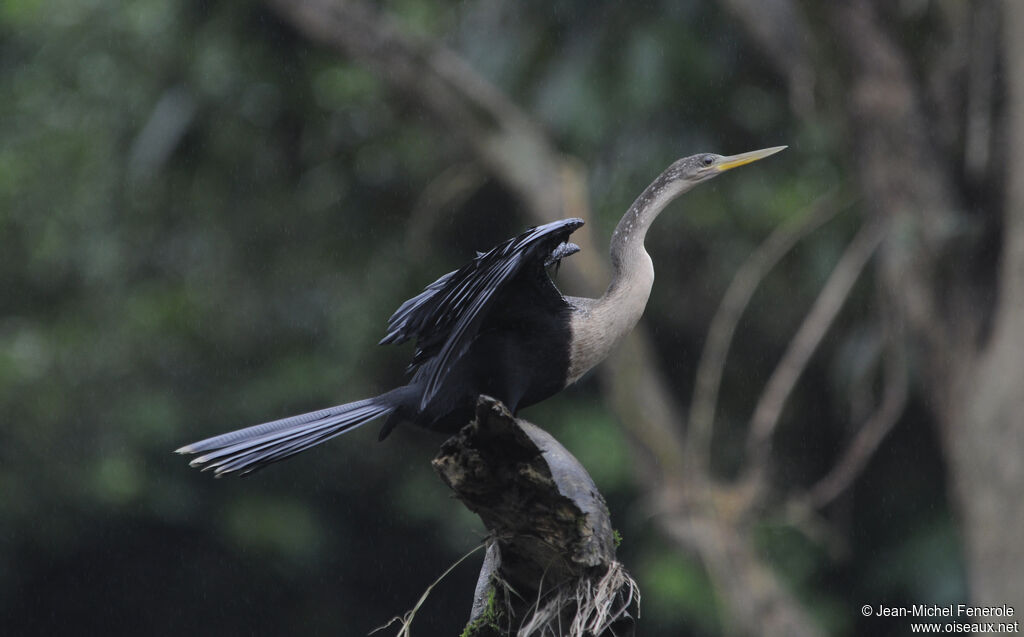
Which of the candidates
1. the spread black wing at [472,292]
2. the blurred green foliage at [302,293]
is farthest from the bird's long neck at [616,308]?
the blurred green foliage at [302,293]

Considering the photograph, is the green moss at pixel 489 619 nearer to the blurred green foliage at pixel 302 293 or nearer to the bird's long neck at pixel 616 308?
the bird's long neck at pixel 616 308

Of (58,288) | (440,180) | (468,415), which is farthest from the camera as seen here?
(58,288)

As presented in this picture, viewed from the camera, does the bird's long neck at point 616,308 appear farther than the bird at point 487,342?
Yes

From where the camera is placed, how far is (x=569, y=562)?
207 centimetres

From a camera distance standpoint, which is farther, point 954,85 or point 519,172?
point 519,172

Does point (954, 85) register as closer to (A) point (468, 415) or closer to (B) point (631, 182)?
(B) point (631, 182)

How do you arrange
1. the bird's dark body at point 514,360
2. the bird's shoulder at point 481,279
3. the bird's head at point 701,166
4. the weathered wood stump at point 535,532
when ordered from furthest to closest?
the bird's head at point 701,166, the bird's dark body at point 514,360, the bird's shoulder at point 481,279, the weathered wood stump at point 535,532

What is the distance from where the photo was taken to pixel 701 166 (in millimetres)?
3252

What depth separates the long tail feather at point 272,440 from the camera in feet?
8.39

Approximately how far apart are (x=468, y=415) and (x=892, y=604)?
647 cm

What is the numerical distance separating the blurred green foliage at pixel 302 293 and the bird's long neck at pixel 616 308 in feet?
14.6

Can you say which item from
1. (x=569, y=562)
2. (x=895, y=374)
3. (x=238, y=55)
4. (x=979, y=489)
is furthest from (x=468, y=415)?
(x=238, y=55)

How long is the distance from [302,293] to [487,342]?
7126mm

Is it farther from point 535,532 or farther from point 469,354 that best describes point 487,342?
point 535,532
